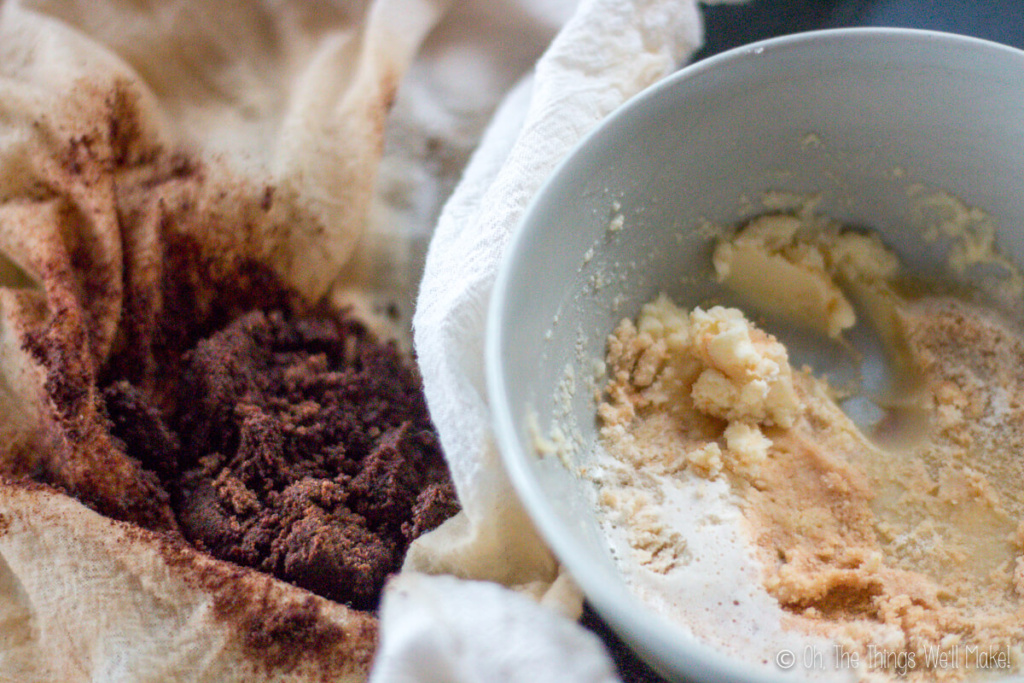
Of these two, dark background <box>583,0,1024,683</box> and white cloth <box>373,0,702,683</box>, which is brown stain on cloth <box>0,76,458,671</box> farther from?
dark background <box>583,0,1024,683</box>

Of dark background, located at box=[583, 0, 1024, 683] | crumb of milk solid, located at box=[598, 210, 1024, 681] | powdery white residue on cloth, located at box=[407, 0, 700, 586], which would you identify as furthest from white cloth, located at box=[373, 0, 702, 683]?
dark background, located at box=[583, 0, 1024, 683]

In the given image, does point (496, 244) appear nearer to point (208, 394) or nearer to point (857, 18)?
point (208, 394)

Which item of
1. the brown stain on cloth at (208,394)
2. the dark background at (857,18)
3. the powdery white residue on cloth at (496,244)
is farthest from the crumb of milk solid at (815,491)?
the dark background at (857,18)

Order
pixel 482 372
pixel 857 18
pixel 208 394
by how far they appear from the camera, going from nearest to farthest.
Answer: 1. pixel 482 372
2. pixel 208 394
3. pixel 857 18

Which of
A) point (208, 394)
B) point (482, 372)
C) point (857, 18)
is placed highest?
point (857, 18)

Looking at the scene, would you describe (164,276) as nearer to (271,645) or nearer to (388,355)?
(388,355)

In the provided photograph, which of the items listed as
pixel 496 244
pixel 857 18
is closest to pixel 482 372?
pixel 496 244

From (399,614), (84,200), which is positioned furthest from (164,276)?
(399,614)
